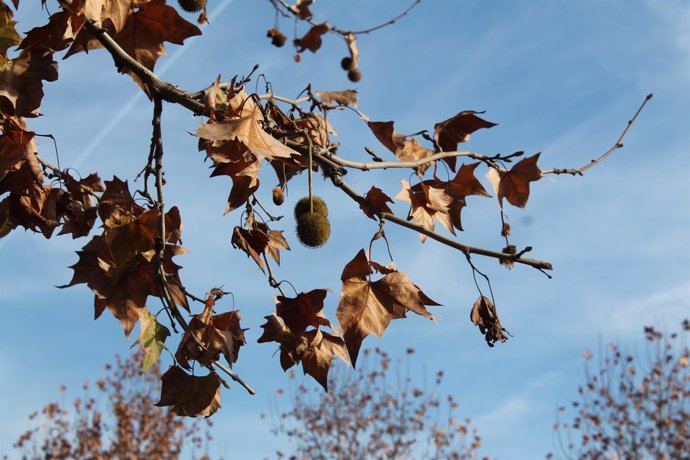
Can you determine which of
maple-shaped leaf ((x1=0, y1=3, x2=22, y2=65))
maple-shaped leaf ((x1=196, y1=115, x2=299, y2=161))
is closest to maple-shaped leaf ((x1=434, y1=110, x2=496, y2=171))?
maple-shaped leaf ((x1=196, y1=115, x2=299, y2=161))

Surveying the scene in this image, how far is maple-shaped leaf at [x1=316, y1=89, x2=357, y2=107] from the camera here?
2.24 metres

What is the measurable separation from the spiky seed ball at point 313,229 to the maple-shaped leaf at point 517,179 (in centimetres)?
46

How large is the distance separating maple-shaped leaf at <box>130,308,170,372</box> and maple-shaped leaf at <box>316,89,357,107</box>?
783mm

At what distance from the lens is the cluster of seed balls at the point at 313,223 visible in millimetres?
2102

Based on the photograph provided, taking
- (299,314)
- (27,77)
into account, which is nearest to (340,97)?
(299,314)

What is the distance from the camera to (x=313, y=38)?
420cm

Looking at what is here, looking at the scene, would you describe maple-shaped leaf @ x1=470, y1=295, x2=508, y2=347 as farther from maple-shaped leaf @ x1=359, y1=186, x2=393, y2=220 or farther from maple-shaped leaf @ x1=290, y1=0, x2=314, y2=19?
maple-shaped leaf @ x1=290, y1=0, x2=314, y2=19

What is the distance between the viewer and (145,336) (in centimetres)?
203

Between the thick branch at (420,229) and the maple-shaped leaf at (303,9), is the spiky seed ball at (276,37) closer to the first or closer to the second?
the maple-shaped leaf at (303,9)

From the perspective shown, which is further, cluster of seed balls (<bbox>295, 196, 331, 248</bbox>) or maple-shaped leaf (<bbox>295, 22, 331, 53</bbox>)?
maple-shaped leaf (<bbox>295, 22, 331, 53</bbox>)

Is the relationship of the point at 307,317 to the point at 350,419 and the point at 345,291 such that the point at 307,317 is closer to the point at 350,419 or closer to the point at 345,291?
the point at 345,291

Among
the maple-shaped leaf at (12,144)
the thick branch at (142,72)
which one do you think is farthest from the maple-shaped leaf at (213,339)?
the maple-shaped leaf at (12,144)

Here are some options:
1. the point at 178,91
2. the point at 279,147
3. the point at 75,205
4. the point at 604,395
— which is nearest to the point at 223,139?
the point at 279,147

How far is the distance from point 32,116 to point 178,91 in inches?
14.3
